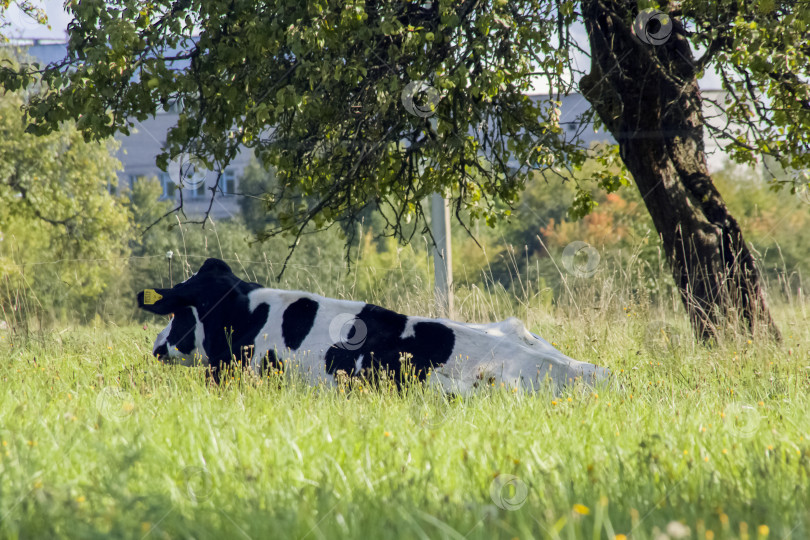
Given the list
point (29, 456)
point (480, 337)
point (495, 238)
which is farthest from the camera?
point (495, 238)

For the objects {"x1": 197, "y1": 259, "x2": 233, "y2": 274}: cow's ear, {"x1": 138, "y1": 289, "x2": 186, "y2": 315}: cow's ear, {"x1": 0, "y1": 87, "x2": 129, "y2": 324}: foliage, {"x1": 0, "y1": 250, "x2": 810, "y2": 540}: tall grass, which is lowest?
{"x1": 0, "y1": 250, "x2": 810, "y2": 540}: tall grass

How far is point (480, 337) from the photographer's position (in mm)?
4559

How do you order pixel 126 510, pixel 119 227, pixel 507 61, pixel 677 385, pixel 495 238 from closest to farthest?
1. pixel 126 510
2. pixel 677 385
3. pixel 507 61
4. pixel 119 227
5. pixel 495 238

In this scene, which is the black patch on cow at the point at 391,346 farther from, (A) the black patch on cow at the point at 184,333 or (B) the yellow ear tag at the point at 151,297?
(B) the yellow ear tag at the point at 151,297

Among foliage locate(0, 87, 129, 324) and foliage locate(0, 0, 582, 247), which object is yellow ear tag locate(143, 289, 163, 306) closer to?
foliage locate(0, 0, 582, 247)

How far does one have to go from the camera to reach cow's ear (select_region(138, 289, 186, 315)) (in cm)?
489

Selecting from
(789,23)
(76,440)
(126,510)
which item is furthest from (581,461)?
(789,23)

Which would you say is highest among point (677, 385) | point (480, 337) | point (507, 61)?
point (507, 61)

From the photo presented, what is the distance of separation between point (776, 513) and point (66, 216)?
26.7 metres

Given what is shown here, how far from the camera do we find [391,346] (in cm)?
458

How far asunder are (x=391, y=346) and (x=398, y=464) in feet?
5.79

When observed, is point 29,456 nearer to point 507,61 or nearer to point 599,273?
point 507,61

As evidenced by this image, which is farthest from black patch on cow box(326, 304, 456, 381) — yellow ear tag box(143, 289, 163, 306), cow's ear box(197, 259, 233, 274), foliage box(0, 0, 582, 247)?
foliage box(0, 0, 582, 247)

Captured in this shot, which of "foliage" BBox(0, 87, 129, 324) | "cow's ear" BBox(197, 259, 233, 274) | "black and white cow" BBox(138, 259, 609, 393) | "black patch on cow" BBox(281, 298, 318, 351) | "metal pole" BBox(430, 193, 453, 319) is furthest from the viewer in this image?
"foliage" BBox(0, 87, 129, 324)
